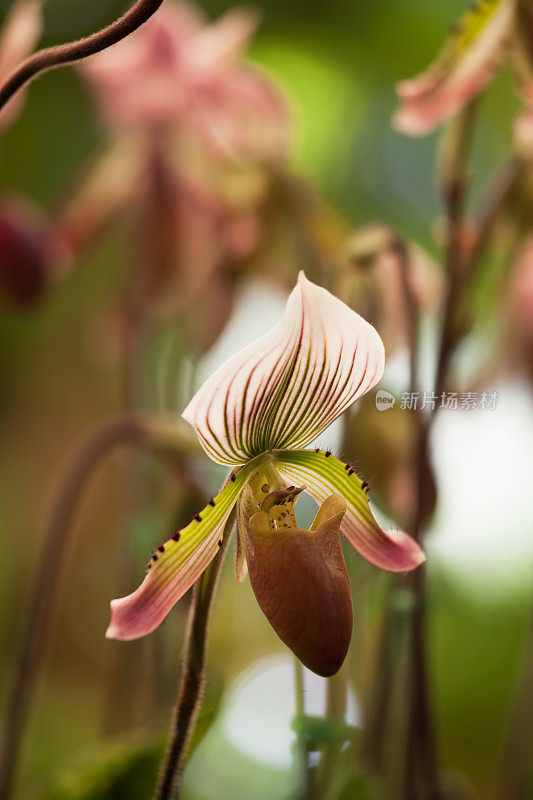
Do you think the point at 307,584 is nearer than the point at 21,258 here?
Yes

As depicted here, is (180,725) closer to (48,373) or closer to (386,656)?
(386,656)

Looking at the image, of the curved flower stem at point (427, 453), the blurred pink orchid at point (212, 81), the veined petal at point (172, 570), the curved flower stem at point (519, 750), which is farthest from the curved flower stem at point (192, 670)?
the blurred pink orchid at point (212, 81)

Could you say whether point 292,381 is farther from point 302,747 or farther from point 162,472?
point 162,472

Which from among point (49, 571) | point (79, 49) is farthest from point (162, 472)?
point (79, 49)

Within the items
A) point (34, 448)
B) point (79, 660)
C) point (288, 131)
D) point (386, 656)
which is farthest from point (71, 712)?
point (288, 131)

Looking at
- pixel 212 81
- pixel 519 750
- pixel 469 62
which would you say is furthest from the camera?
pixel 212 81

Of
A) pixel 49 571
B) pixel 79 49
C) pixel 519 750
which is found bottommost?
pixel 519 750

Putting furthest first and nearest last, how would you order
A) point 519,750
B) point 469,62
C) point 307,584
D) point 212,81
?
point 212,81
point 519,750
point 469,62
point 307,584
